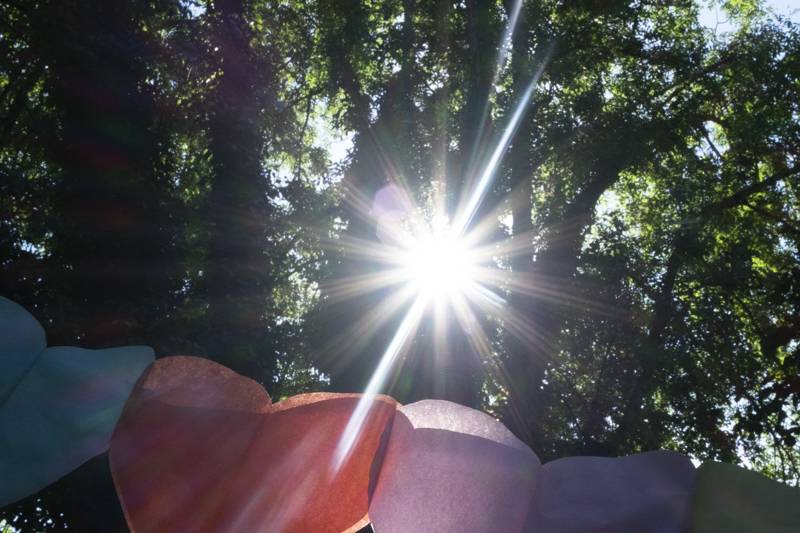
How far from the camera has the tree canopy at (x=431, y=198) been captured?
6.86 meters

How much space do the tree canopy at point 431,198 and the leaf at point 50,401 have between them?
13.7 ft

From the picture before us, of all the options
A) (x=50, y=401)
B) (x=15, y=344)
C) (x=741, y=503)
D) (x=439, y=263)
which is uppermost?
(x=439, y=263)

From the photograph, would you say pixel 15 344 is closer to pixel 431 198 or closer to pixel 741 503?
pixel 741 503

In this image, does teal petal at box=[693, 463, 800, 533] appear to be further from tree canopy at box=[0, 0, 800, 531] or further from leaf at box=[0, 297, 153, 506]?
tree canopy at box=[0, 0, 800, 531]

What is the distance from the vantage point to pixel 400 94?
1167cm

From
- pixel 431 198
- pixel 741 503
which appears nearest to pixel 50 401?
pixel 741 503

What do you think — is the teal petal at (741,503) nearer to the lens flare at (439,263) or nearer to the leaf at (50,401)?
the leaf at (50,401)

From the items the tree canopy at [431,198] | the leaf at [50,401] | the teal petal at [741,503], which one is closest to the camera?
the teal petal at [741,503]

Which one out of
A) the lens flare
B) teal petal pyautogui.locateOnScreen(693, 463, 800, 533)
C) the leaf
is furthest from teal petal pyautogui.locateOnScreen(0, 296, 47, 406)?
the lens flare

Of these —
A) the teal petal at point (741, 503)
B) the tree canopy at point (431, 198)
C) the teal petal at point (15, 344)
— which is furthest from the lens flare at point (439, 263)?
the teal petal at point (741, 503)

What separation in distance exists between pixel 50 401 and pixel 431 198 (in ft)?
32.0

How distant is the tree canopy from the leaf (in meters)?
4.16

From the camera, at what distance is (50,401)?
6.14 feet

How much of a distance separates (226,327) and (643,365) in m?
5.82
